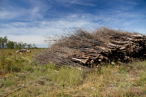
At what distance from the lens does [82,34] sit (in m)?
7.49

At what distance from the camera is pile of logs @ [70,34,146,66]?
5.34 m

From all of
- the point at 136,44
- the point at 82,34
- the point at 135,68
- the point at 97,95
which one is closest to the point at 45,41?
the point at 82,34

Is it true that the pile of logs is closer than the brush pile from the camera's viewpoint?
Yes

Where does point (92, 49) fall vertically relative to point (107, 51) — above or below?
above

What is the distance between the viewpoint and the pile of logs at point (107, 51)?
5.34 meters

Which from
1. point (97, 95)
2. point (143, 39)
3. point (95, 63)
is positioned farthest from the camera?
point (143, 39)

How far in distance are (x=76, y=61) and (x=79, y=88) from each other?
2.27 m

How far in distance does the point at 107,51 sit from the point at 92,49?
35.3 inches

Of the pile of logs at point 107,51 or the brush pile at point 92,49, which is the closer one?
the pile of logs at point 107,51

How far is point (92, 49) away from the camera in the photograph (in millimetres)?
5895

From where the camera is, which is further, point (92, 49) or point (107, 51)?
point (92, 49)

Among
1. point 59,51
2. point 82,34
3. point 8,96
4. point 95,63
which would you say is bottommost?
point 8,96

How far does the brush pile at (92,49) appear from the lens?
18.0 feet

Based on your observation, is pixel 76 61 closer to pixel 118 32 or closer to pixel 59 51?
pixel 59 51
